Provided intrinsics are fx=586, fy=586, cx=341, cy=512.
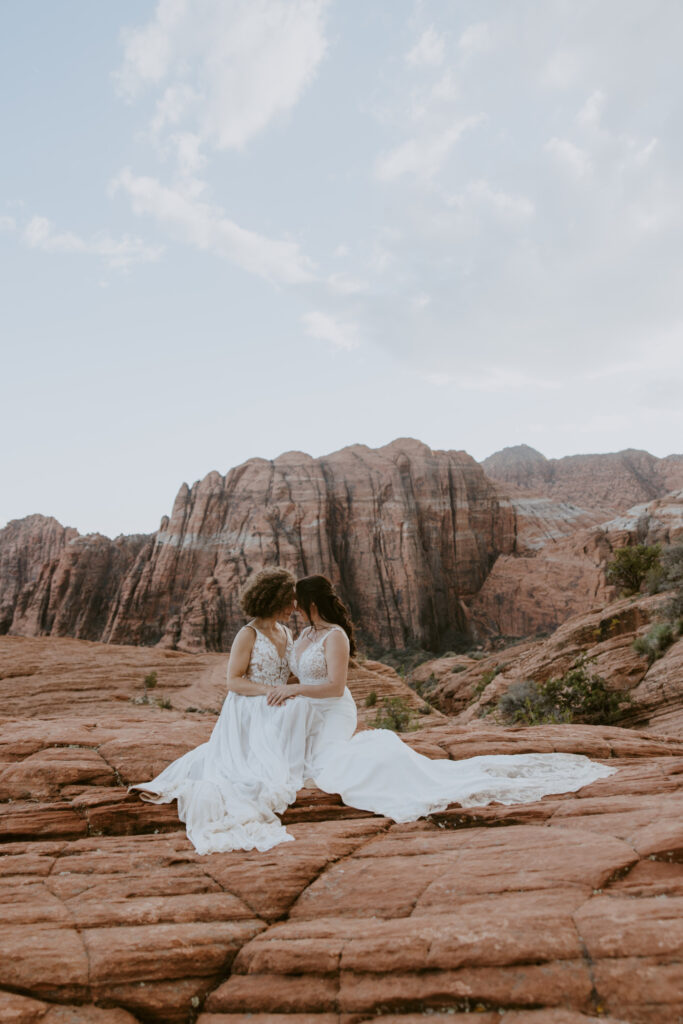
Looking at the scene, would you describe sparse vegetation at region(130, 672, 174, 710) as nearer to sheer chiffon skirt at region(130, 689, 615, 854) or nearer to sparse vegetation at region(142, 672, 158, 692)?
sparse vegetation at region(142, 672, 158, 692)

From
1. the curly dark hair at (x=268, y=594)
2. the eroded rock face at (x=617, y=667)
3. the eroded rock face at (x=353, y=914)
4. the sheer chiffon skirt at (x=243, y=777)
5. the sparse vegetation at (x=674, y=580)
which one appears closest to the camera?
the eroded rock face at (x=353, y=914)

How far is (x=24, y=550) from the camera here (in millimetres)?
77000

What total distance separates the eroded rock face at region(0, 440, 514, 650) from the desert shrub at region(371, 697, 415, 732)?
109ft

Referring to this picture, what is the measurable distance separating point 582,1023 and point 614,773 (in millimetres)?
3478

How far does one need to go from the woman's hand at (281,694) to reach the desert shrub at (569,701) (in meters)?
10.9

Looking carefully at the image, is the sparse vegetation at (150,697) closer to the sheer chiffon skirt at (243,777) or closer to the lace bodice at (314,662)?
the sheer chiffon skirt at (243,777)

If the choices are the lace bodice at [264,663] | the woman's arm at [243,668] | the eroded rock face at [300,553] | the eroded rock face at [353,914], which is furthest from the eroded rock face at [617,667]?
the eroded rock face at [300,553]

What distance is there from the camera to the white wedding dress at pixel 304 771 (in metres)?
4.75

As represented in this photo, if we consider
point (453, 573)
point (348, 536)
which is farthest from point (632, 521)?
point (348, 536)

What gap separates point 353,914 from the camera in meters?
3.59

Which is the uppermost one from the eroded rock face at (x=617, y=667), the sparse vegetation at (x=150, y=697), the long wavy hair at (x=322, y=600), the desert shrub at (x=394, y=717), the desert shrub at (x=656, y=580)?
the long wavy hair at (x=322, y=600)

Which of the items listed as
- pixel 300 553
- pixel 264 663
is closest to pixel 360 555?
pixel 300 553

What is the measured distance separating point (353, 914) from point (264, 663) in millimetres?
2573

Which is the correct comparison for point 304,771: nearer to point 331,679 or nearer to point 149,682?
point 331,679
